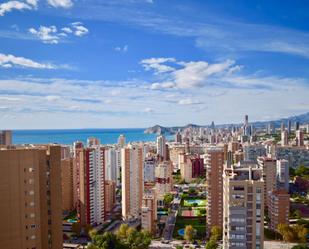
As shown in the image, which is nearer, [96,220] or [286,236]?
[286,236]

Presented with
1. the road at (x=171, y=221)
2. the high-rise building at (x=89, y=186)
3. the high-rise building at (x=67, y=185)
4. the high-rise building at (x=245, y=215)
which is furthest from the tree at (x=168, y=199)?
the high-rise building at (x=245, y=215)

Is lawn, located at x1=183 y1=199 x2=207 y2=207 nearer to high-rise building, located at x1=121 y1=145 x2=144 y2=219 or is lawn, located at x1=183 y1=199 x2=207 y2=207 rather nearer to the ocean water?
high-rise building, located at x1=121 y1=145 x2=144 y2=219

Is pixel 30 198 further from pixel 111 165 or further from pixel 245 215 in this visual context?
pixel 111 165

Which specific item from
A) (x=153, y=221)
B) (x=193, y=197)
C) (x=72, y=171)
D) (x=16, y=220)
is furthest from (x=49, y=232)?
(x=193, y=197)

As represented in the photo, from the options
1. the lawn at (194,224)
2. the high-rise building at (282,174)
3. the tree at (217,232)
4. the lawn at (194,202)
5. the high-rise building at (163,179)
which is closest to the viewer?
the tree at (217,232)

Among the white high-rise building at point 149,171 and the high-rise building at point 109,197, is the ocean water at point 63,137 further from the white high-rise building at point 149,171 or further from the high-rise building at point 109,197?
the high-rise building at point 109,197

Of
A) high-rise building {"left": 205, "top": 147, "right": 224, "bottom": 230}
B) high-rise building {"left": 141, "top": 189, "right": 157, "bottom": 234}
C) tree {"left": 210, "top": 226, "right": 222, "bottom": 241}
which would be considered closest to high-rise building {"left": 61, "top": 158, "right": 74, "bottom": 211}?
high-rise building {"left": 141, "top": 189, "right": 157, "bottom": 234}

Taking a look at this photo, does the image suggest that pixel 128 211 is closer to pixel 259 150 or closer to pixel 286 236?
pixel 286 236
